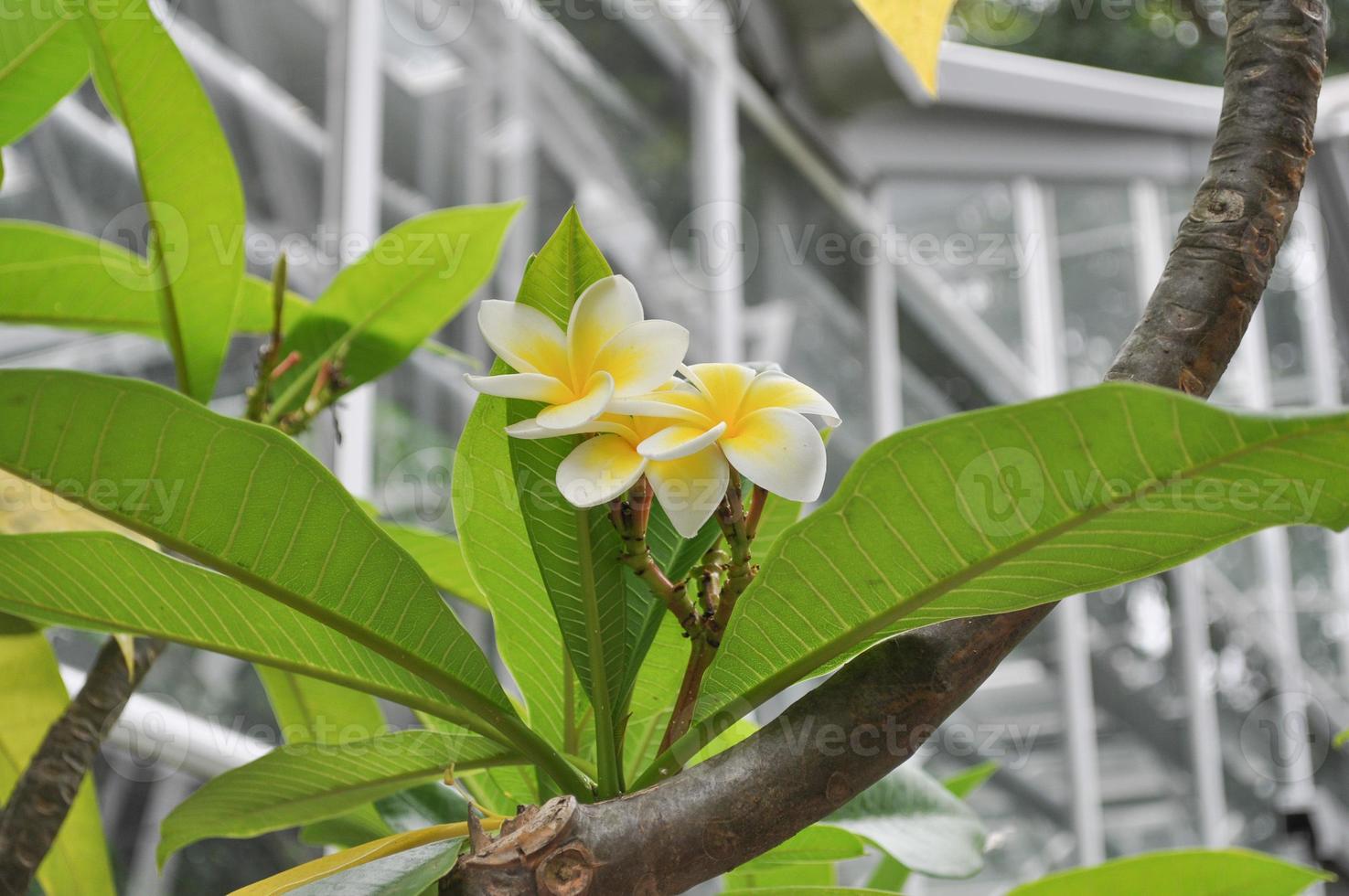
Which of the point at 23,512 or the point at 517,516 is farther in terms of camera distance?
the point at 23,512

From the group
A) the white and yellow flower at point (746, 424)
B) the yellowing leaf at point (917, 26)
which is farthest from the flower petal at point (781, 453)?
the yellowing leaf at point (917, 26)

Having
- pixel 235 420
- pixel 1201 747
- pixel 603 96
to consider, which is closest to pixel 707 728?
pixel 235 420

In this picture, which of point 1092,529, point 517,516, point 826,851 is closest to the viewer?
point 1092,529

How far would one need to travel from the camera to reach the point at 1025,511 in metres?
0.30

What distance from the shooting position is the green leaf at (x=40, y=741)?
23.6 inches

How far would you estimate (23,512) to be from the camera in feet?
2.07

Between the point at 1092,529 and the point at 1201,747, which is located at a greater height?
the point at 1201,747

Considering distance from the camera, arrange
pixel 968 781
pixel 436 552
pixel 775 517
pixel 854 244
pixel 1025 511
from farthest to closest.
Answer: pixel 854 244 < pixel 968 781 < pixel 436 552 < pixel 775 517 < pixel 1025 511

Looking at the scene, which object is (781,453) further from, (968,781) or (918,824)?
(968,781)

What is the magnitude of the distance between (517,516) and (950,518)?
0.60 feet

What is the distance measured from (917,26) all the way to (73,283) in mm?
552

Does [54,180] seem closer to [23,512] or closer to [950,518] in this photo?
[23,512]

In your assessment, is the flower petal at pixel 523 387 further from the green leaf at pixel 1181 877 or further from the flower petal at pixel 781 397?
the green leaf at pixel 1181 877

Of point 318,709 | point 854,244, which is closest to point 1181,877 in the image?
point 318,709
